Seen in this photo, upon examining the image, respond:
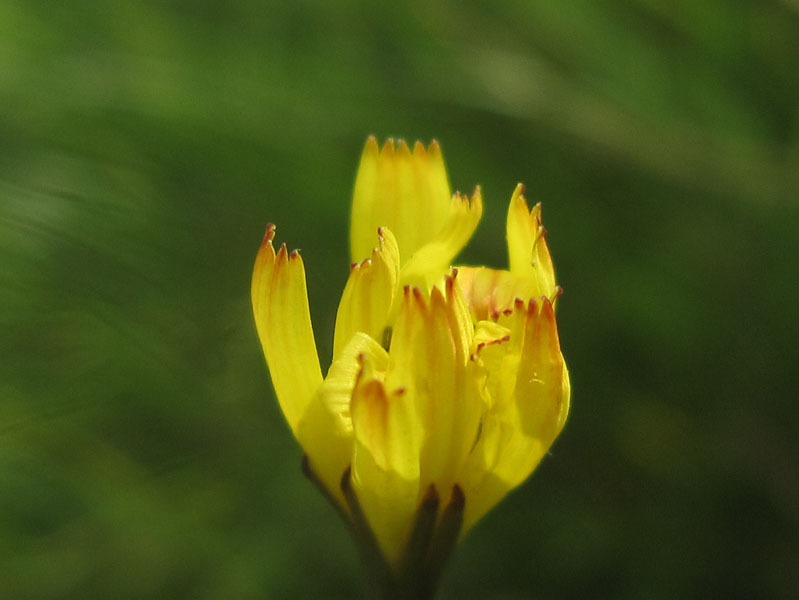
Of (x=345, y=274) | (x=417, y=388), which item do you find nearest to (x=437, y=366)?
(x=417, y=388)

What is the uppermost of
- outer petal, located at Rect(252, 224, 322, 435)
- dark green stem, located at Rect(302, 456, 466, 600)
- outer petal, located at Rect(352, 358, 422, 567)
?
outer petal, located at Rect(252, 224, 322, 435)

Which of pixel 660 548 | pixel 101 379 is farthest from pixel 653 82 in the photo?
pixel 101 379

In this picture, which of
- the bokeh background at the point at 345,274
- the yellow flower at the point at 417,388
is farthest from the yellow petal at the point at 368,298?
the bokeh background at the point at 345,274

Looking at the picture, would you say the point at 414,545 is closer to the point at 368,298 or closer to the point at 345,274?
the point at 368,298

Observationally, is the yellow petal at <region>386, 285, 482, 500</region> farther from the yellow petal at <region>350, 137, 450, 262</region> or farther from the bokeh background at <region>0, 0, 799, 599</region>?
the bokeh background at <region>0, 0, 799, 599</region>

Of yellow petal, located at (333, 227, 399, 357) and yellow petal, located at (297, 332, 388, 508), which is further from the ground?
yellow petal, located at (333, 227, 399, 357)

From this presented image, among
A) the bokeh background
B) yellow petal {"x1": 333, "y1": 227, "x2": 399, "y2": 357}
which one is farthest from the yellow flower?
the bokeh background

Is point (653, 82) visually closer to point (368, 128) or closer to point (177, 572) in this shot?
point (368, 128)

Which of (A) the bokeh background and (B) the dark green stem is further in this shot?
(A) the bokeh background
